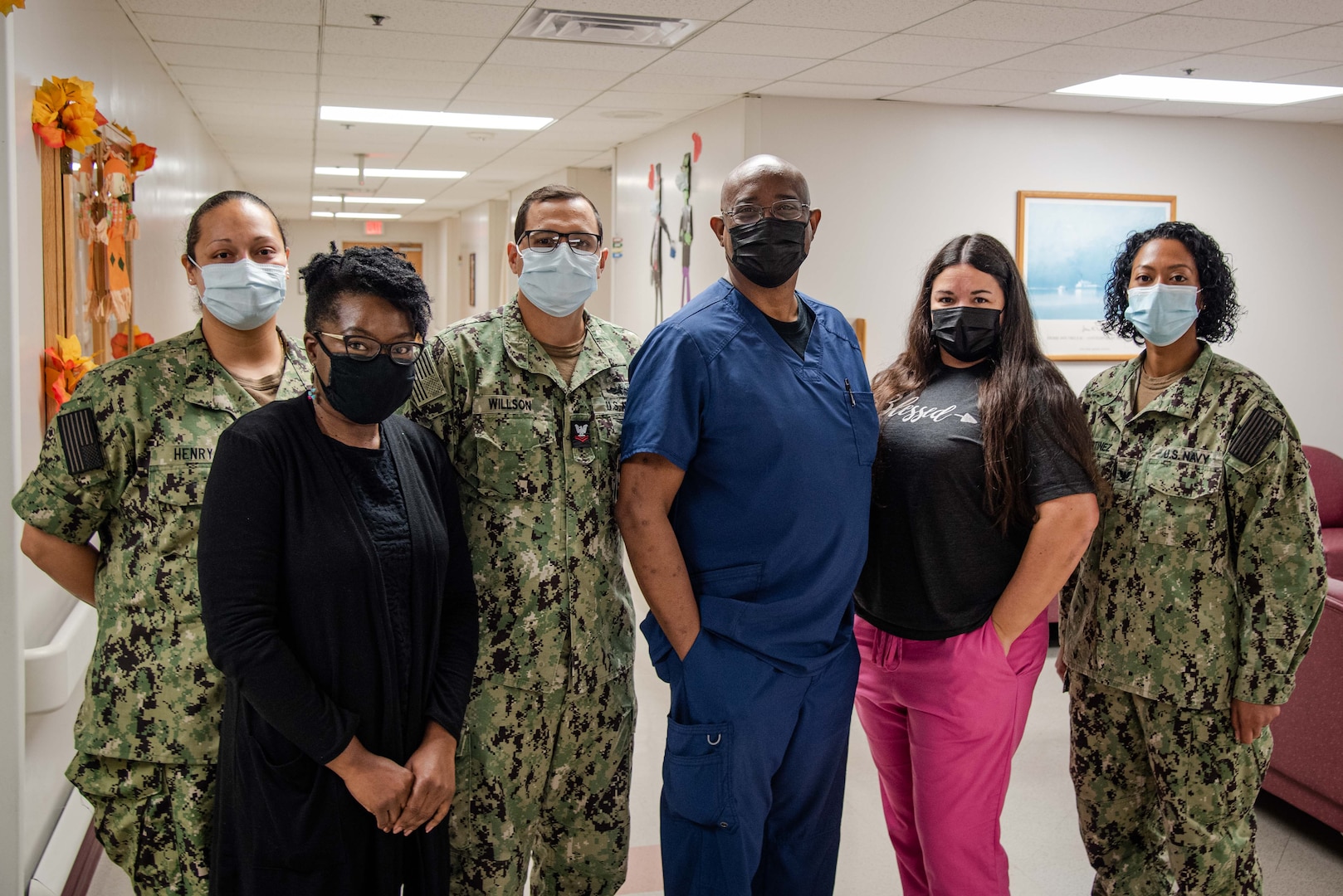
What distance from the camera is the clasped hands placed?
1.50 m

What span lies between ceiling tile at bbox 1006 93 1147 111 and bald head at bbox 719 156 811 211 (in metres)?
4.05

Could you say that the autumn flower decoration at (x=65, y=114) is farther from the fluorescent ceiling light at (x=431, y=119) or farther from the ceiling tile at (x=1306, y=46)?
the ceiling tile at (x=1306, y=46)

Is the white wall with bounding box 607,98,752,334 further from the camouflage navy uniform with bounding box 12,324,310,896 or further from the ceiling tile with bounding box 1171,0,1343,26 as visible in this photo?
the camouflage navy uniform with bounding box 12,324,310,896

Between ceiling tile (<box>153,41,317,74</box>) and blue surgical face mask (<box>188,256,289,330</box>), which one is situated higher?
ceiling tile (<box>153,41,317,74</box>)

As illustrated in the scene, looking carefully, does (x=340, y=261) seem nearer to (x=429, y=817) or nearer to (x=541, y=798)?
(x=429, y=817)

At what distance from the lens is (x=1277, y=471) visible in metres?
2.08

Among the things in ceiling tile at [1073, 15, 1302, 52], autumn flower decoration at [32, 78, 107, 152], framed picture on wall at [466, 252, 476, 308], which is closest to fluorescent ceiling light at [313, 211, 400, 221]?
framed picture on wall at [466, 252, 476, 308]

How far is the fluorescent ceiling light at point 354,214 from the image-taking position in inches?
587

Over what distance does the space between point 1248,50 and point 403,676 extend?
462cm

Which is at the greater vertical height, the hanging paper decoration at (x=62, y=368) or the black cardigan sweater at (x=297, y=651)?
the hanging paper decoration at (x=62, y=368)

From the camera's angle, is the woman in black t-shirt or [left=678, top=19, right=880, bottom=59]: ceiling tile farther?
[left=678, top=19, right=880, bottom=59]: ceiling tile

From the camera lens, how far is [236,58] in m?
4.91

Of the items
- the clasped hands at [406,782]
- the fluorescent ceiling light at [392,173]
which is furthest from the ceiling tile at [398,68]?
the fluorescent ceiling light at [392,173]

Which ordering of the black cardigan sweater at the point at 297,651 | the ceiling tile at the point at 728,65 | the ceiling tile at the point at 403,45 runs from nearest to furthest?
the black cardigan sweater at the point at 297,651 → the ceiling tile at the point at 403,45 → the ceiling tile at the point at 728,65
